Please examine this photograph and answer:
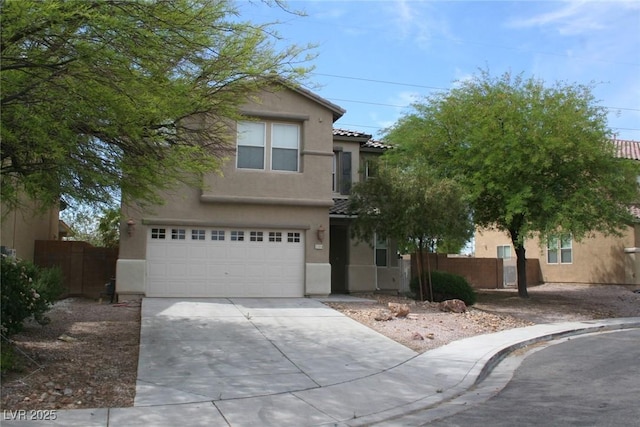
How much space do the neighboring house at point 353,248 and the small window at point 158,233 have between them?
6484mm

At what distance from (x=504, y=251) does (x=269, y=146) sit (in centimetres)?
2029

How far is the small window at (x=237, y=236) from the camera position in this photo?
1770cm

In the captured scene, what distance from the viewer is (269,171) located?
59.6 ft

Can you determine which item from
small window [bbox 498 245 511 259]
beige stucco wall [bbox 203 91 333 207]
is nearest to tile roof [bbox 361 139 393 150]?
beige stucco wall [bbox 203 91 333 207]

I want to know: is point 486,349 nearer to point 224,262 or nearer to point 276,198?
point 276,198

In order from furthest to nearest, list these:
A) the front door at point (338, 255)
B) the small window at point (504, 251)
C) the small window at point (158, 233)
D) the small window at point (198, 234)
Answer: the small window at point (504, 251) → the front door at point (338, 255) → the small window at point (198, 234) → the small window at point (158, 233)

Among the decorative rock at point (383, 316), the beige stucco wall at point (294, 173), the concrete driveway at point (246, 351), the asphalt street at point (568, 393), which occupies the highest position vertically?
the beige stucco wall at point (294, 173)

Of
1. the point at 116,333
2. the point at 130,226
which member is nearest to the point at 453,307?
the point at 116,333

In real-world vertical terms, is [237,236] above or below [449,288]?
above

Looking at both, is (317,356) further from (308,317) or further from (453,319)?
(453,319)

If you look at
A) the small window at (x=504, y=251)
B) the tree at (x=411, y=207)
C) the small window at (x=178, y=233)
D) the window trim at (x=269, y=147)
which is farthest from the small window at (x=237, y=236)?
the small window at (x=504, y=251)

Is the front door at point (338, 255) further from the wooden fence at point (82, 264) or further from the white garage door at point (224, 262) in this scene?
the wooden fence at point (82, 264)

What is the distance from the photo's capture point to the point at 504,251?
33688mm

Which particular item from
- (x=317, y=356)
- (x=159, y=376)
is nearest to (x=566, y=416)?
(x=317, y=356)
